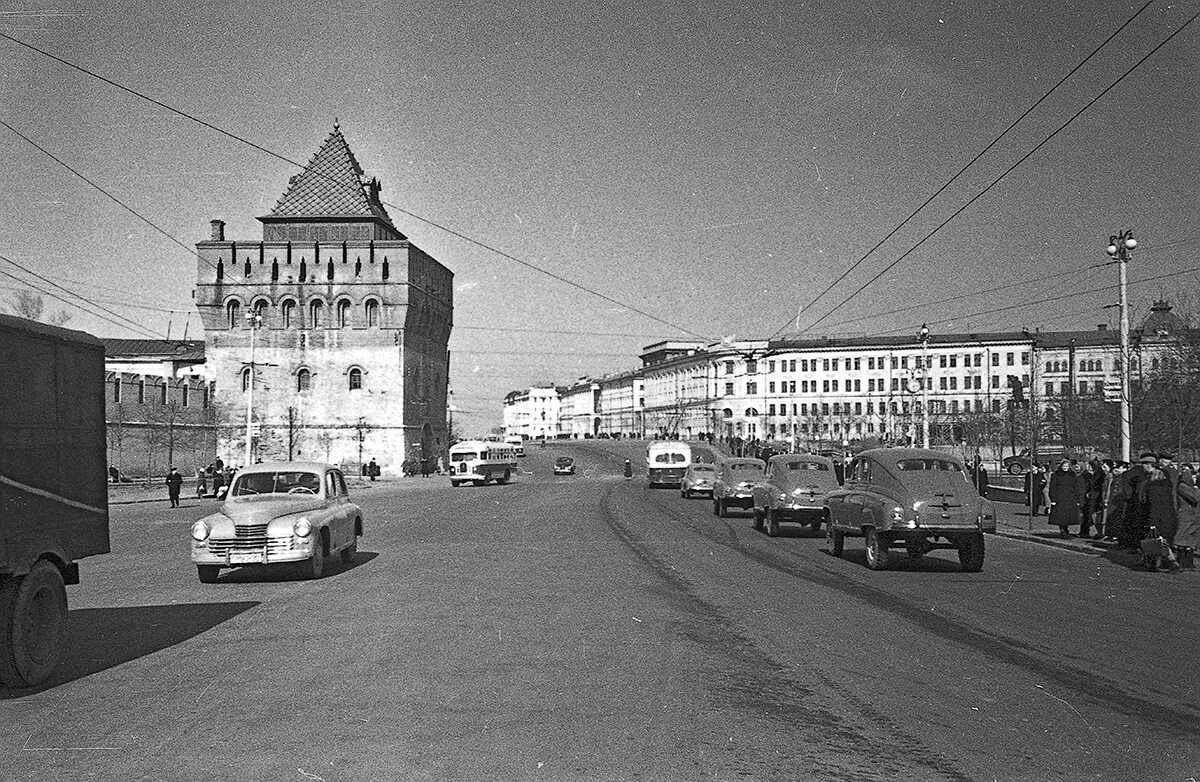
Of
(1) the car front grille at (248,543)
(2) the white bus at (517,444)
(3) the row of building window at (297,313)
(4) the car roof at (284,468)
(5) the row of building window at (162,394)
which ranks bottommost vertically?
(2) the white bus at (517,444)

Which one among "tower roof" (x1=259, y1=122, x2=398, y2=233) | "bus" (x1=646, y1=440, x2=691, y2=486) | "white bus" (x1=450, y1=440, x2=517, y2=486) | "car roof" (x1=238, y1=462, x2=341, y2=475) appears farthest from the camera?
"tower roof" (x1=259, y1=122, x2=398, y2=233)

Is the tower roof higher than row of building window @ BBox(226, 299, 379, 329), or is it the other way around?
the tower roof

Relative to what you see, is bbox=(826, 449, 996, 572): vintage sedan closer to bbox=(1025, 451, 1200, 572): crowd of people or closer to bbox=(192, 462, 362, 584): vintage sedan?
bbox=(1025, 451, 1200, 572): crowd of people

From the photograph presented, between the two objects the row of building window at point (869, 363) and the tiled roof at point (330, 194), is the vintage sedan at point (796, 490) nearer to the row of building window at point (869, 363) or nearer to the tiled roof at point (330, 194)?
the tiled roof at point (330, 194)

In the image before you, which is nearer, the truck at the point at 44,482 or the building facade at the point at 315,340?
the truck at the point at 44,482

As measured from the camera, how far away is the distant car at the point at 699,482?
4363cm

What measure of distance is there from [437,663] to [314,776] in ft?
10.2

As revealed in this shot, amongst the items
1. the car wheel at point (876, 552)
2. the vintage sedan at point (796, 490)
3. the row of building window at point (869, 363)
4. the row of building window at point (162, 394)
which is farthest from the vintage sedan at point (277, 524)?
the row of building window at point (869, 363)

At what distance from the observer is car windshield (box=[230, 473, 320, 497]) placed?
55.8 ft

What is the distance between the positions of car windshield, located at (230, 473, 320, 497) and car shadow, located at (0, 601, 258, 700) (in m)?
3.84

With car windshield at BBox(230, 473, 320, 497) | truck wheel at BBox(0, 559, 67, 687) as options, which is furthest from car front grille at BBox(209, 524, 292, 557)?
truck wheel at BBox(0, 559, 67, 687)

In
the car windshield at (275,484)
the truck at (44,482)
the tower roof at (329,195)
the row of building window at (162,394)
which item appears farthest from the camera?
the tower roof at (329,195)

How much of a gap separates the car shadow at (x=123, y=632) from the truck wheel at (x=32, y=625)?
5.5 inches

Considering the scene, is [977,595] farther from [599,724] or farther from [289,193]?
[289,193]
